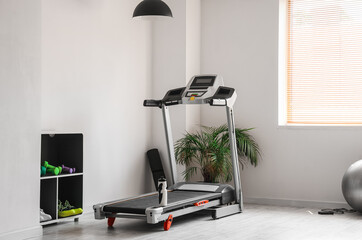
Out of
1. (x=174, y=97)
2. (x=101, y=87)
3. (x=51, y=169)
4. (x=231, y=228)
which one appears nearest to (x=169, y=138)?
(x=174, y=97)

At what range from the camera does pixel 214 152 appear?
7449 mm

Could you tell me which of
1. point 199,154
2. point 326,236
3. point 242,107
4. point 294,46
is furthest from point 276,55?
point 326,236

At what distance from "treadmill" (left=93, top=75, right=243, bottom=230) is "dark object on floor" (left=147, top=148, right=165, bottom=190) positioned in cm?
66

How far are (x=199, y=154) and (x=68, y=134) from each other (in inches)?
90.8

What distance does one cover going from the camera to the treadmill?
19.1 feet

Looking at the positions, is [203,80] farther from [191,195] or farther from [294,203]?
[294,203]

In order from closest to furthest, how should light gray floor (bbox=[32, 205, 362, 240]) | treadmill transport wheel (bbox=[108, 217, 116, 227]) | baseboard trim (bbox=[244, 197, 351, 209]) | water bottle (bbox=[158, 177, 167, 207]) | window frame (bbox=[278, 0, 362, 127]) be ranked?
light gray floor (bbox=[32, 205, 362, 240])
water bottle (bbox=[158, 177, 167, 207])
treadmill transport wheel (bbox=[108, 217, 116, 227])
baseboard trim (bbox=[244, 197, 351, 209])
window frame (bbox=[278, 0, 362, 127])

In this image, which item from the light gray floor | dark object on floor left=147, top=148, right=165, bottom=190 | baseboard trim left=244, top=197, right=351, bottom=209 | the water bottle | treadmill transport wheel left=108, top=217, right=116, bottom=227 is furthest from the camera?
dark object on floor left=147, top=148, right=165, bottom=190

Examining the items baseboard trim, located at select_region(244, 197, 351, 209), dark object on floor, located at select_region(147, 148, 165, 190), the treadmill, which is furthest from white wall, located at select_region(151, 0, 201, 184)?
baseboard trim, located at select_region(244, 197, 351, 209)

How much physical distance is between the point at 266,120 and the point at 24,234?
3.86 metres

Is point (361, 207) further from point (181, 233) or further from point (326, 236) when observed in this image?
point (181, 233)

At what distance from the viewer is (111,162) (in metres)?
7.29

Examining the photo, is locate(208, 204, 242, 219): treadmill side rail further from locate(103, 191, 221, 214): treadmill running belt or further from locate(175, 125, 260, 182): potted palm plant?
locate(175, 125, 260, 182): potted palm plant

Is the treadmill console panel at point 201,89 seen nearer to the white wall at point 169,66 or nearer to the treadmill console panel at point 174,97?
the treadmill console panel at point 174,97
